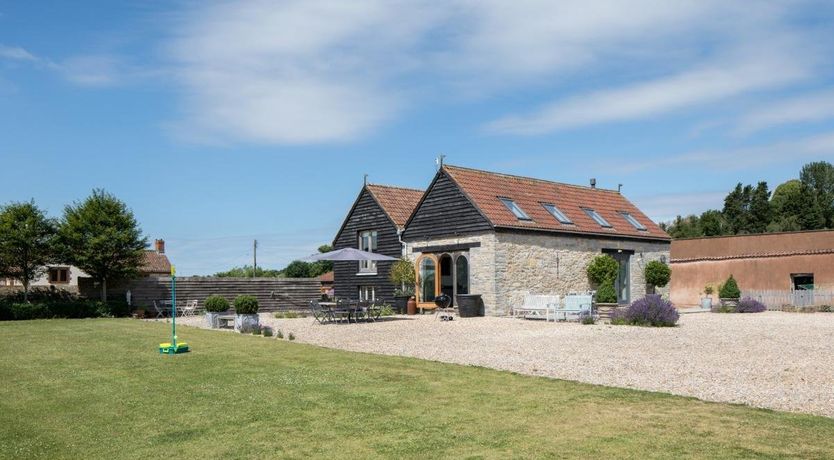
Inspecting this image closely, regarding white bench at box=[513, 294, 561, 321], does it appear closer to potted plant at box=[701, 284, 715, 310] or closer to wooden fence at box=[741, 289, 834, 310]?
potted plant at box=[701, 284, 715, 310]

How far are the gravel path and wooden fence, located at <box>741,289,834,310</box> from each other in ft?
29.0

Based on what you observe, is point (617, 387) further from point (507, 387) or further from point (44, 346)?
point (44, 346)

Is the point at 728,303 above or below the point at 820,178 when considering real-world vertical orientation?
below

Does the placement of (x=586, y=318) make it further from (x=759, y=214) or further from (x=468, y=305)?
(x=759, y=214)

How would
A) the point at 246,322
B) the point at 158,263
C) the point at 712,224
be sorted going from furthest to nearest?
the point at 712,224, the point at 158,263, the point at 246,322

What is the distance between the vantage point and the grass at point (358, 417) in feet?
21.9

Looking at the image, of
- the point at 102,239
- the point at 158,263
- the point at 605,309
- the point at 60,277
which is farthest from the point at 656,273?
the point at 60,277

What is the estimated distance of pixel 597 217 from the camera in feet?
104

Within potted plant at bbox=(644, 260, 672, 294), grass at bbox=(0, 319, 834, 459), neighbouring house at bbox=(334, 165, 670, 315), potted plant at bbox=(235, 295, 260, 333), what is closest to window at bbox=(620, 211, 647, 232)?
neighbouring house at bbox=(334, 165, 670, 315)

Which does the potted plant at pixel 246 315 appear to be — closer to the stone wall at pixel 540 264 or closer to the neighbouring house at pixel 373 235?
the stone wall at pixel 540 264

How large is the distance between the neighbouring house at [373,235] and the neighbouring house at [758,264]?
15.9 metres

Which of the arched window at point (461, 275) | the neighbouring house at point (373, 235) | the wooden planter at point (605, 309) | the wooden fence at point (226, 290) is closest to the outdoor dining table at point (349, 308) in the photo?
the arched window at point (461, 275)

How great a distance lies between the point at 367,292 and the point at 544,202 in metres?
8.95

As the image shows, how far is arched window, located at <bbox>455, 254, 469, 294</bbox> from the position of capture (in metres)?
27.5
